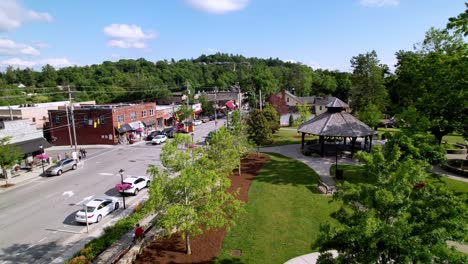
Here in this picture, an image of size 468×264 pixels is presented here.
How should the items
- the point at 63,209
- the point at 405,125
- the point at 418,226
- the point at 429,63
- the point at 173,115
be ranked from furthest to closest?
the point at 173,115, the point at 429,63, the point at 405,125, the point at 63,209, the point at 418,226

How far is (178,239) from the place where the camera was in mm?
18703

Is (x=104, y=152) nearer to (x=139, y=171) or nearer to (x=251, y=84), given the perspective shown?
(x=139, y=171)

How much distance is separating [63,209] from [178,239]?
11.2 metres

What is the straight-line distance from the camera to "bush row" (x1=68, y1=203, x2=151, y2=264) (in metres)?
15.8

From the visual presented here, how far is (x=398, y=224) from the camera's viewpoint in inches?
364

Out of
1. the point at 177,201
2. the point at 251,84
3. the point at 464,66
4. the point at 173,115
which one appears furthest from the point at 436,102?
the point at 251,84

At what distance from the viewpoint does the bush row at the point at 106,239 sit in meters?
15.8

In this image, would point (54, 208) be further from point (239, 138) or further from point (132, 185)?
point (239, 138)

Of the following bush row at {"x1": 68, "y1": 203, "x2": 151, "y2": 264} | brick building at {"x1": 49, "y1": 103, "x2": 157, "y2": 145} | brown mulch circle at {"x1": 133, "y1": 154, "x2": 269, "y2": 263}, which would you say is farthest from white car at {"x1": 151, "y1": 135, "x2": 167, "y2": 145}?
brown mulch circle at {"x1": 133, "y1": 154, "x2": 269, "y2": 263}

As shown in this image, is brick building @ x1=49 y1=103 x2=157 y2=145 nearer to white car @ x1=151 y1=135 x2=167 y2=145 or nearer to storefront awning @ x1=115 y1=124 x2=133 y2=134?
storefront awning @ x1=115 y1=124 x2=133 y2=134

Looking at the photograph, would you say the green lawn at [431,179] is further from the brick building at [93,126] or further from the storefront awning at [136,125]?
the storefront awning at [136,125]

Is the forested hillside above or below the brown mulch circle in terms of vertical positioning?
above

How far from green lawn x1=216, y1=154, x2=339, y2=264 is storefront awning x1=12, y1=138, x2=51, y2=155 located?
1088 inches

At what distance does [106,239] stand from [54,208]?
9.26 m
